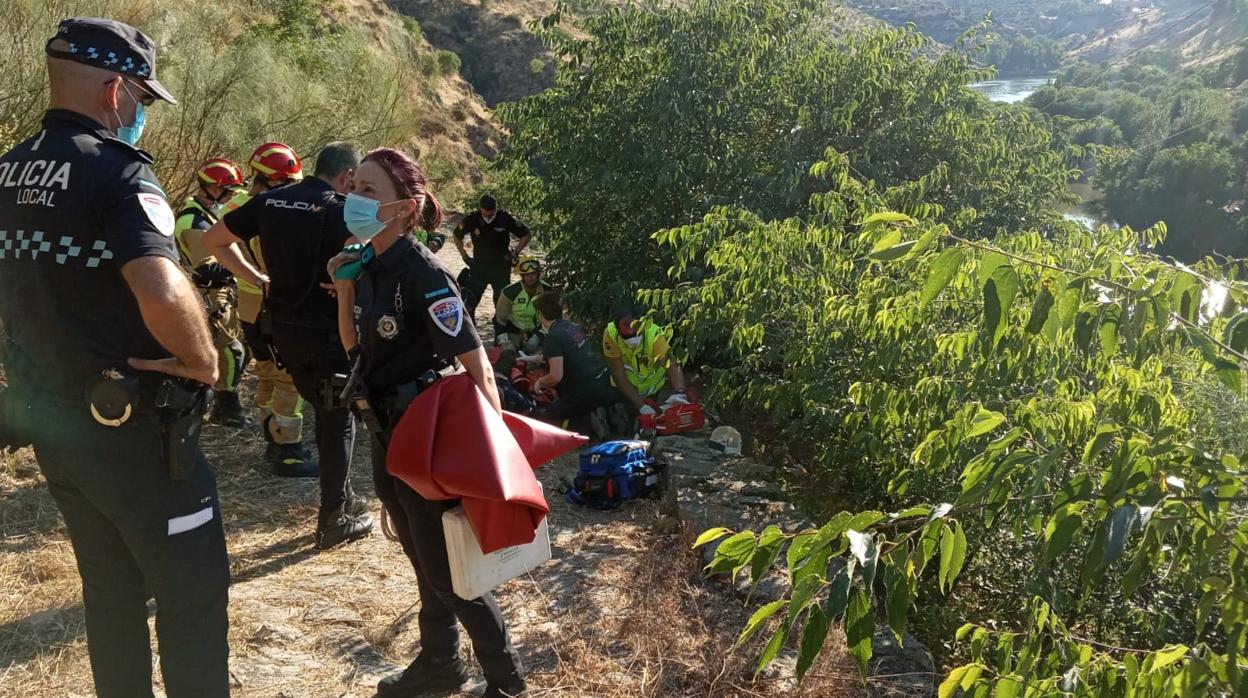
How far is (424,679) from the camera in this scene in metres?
3.16

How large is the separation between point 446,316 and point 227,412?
3.83 metres

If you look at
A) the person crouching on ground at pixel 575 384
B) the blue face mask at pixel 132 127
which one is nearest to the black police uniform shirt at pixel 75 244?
the blue face mask at pixel 132 127

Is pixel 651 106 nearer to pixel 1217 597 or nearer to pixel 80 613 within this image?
pixel 80 613

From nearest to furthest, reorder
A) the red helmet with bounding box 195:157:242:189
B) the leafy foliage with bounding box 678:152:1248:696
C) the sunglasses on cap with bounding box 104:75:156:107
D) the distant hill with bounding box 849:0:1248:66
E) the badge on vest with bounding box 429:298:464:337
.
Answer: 1. the leafy foliage with bounding box 678:152:1248:696
2. the sunglasses on cap with bounding box 104:75:156:107
3. the badge on vest with bounding box 429:298:464:337
4. the red helmet with bounding box 195:157:242:189
5. the distant hill with bounding box 849:0:1248:66

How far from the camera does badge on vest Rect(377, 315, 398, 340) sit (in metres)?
2.79

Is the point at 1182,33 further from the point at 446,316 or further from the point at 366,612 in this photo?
the point at 446,316

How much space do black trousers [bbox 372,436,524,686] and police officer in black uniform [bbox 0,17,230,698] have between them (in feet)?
1.97

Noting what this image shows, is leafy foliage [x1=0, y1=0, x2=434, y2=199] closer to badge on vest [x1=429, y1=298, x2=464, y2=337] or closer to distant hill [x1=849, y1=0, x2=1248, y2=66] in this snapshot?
badge on vest [x1=429, y1=298, x2=464, y2=337]

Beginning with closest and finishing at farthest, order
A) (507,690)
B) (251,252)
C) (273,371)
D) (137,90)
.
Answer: (137,90) → (507,690) → (251,252) → (273,371)

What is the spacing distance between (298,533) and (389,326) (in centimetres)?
219

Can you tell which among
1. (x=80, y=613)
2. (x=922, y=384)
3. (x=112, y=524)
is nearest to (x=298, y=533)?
(x=80, y=613)

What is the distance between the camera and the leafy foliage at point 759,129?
8.82 metres

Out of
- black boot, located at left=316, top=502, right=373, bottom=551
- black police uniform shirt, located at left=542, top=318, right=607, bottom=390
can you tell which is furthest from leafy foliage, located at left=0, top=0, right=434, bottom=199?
black boot, located at left=316, top=502, right=373, bottom=551

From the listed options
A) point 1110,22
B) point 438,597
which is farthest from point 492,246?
point 1110,22
